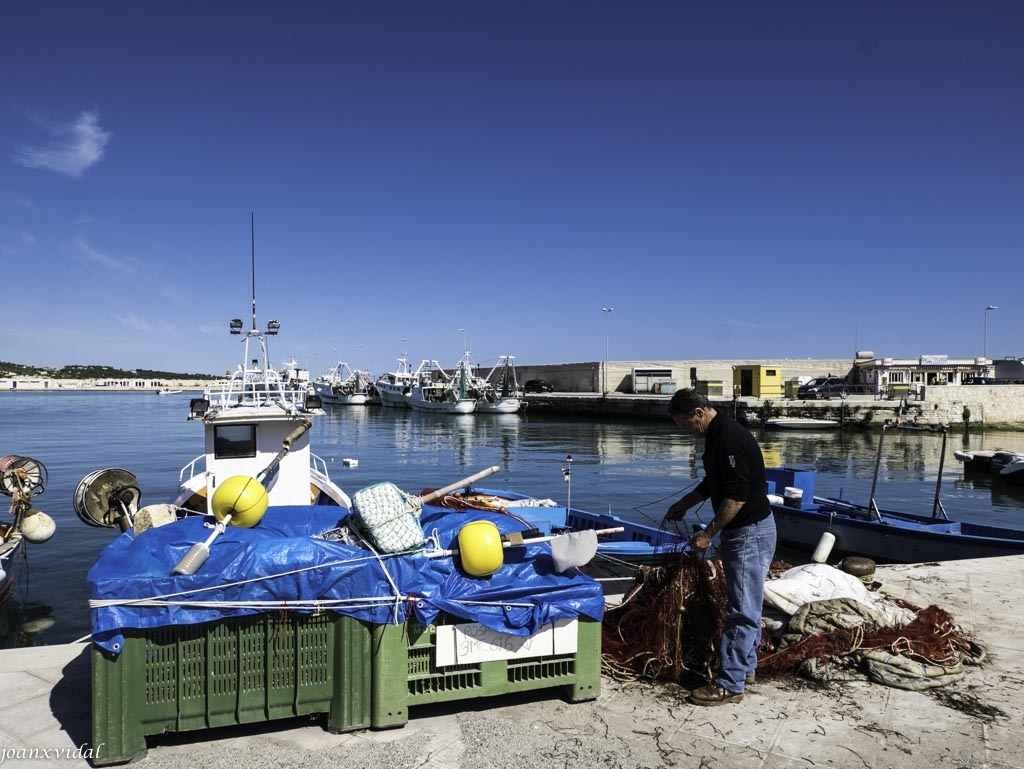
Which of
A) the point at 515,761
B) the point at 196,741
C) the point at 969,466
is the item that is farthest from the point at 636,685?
the point at 969,466

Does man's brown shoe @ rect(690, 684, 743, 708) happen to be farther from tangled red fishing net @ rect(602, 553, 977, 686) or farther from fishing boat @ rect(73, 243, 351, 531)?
fishing boat @ rect(73, 243, 351, 531)

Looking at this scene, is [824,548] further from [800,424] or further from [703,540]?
[800,424]

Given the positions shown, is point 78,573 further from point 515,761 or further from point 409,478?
point 409,478

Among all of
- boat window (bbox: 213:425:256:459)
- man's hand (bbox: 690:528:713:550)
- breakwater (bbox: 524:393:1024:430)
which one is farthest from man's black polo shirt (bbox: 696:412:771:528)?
breakwater (bbox: 524:393:1024:430)

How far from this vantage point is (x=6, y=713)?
14.1 ft

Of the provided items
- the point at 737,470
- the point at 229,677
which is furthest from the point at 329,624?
the point at 737,470

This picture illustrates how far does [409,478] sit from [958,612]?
22.2 metres

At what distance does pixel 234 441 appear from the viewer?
10656 millimetres

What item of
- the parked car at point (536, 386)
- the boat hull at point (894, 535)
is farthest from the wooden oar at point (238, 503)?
the parked car at point (536, 386)

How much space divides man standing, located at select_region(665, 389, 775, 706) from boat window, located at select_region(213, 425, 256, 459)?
26.5 ft

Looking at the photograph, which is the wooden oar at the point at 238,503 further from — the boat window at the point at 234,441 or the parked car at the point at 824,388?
the parked car at the point at 824,388

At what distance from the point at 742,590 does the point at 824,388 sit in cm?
6236

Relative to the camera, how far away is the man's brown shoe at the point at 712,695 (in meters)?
4.39

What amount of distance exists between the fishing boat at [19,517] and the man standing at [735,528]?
11102 mm
